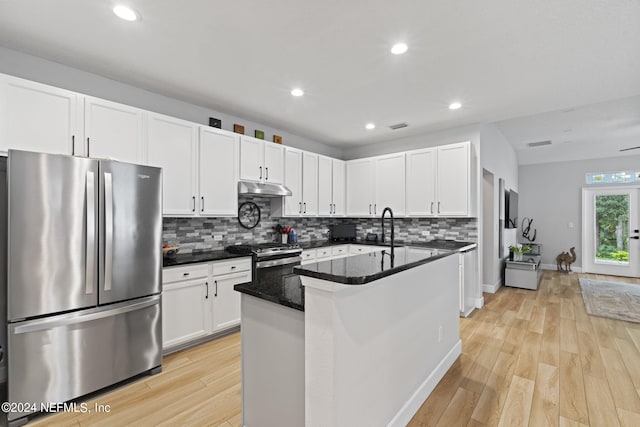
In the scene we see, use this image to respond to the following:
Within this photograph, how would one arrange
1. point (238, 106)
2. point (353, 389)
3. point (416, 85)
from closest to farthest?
point (353, 389) < point (416, 85) < point (238, 106)

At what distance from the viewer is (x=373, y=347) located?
5.17ft

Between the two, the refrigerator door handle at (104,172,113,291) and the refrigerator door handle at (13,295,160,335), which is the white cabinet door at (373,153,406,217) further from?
the refrigerator door handle at (104,172,113,291)

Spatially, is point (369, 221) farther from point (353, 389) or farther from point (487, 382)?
point (353, 389)

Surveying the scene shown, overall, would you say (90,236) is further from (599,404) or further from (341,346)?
(599,404)

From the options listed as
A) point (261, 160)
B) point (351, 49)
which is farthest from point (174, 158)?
point (351, 49)

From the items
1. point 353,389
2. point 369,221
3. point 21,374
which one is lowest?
point 21,374

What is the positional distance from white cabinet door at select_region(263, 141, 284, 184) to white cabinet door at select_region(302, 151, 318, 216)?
475mm

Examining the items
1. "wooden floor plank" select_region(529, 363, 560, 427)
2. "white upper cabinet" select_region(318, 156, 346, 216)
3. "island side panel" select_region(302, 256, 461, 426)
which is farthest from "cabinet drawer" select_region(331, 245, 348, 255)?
"wooden floor plank" select_region(529, 363, 560, 427)

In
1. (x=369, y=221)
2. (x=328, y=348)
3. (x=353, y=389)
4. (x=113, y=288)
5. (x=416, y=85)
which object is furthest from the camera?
(x=369, y=221)

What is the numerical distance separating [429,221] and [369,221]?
1.15m

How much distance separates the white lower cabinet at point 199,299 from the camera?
2789mm

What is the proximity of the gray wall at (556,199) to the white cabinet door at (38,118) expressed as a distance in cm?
928

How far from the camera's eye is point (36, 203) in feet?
6.38

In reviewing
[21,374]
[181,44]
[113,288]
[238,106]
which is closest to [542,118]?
[238,106]
